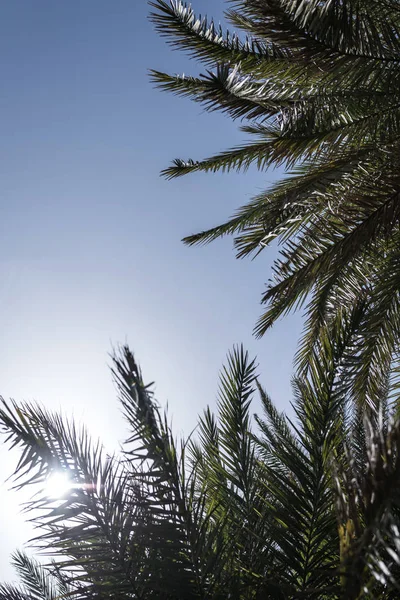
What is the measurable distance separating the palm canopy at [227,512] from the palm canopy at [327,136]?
193 cm

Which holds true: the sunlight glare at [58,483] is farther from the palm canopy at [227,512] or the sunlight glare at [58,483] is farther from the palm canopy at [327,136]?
the palm canopy at [327,136]

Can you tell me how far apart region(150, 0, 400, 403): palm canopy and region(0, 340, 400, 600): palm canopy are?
6.32 feet

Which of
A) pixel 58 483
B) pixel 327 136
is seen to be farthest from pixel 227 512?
pixel 327 136

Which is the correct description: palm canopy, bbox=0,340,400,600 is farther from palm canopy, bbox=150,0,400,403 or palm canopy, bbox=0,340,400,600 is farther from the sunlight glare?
palm canopy, bbox=150,0,400,403

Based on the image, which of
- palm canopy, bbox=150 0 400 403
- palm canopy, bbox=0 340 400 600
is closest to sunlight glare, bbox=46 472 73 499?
palm canopy, bbox=0 340 400 600

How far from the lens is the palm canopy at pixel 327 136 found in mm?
4586

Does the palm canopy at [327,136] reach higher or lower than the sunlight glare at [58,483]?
higher

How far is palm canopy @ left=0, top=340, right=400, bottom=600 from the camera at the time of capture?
1.67 metres

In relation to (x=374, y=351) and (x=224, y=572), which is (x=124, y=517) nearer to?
(x=224, y=572)

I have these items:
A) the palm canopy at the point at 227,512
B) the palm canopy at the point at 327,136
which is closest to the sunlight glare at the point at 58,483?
the palm canopy at the point at 227,512

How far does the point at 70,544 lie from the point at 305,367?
3656mm

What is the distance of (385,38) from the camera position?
4.95 m

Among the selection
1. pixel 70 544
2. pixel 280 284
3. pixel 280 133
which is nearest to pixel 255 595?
pixel 70 544

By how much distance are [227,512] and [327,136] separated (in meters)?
3.68
